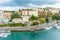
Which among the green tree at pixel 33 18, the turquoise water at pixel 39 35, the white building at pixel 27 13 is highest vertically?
the white building at pixel 27 13

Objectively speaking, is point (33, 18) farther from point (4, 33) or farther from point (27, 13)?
point (4, 33)

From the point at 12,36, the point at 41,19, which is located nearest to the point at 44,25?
the point at 41,19

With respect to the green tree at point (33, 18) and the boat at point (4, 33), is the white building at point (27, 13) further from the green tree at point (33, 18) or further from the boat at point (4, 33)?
the boat at point (4, 33)

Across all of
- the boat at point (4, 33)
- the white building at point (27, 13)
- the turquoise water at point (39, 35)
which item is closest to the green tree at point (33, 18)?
the white building at point (27, 13)

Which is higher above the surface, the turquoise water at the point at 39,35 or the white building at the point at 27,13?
the white building at the point at 27,13

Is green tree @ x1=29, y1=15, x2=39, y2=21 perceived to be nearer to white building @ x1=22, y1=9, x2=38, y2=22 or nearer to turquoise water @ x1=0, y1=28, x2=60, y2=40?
white building @ x1=22, y1=9, x2=38, y2=22

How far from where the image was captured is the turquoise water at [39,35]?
2475mm

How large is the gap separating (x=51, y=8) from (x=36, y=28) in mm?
429

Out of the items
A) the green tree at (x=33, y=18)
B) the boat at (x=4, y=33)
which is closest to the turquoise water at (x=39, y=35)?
the boat at (x=4, y=33)

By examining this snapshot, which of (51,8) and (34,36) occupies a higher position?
(51,8)

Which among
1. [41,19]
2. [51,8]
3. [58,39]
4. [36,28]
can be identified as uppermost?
[51,8]

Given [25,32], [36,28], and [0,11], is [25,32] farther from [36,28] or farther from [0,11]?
[0,11]

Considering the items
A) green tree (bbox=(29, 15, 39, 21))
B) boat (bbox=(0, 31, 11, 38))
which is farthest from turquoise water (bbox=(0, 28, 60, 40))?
green tree (bbox=(29, 15, 39, 21))

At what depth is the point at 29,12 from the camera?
8.27ft
